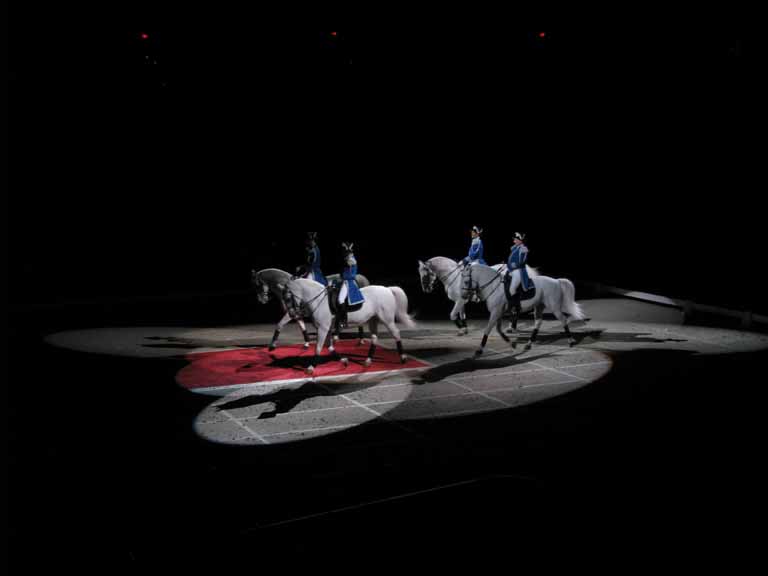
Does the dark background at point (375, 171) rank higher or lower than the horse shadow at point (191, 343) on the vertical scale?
higher

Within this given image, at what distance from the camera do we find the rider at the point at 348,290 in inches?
422

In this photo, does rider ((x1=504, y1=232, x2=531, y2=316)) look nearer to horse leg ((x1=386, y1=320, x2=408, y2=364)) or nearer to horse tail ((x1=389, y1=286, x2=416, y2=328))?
horse tail ((x1=389, y1=286, x2=416, y2=328))

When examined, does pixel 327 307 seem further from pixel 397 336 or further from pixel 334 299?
pixel 397 336

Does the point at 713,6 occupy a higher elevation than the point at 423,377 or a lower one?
higher

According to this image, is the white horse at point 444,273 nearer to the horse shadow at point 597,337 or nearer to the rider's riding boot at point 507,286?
the rider's riding boot at point 507,286

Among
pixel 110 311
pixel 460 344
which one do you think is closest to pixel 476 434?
pixel 460 344

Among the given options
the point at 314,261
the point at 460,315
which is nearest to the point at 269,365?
the point at 314,261

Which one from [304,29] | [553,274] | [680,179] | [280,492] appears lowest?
[280,492]

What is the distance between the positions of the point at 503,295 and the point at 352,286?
3.22 metres

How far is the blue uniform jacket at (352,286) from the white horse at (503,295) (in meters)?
2.48

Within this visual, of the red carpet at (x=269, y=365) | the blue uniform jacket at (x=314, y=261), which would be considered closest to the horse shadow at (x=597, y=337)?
the red carpet at (x=269, y=365)

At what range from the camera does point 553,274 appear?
75.6 feet

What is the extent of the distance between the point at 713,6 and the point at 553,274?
938cm

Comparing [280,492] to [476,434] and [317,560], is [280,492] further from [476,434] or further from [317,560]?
[476,434]
